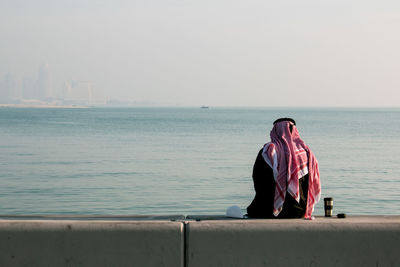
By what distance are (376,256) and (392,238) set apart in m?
0.19

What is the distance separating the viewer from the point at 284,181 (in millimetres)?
6145

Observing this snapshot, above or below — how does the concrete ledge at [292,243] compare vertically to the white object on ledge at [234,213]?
below

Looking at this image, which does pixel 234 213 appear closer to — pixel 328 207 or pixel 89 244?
pixel 328 207

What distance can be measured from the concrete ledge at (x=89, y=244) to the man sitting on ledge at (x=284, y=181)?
1.47m

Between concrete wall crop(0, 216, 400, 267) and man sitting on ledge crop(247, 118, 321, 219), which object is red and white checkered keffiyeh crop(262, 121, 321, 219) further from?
concrete wall crop(0, 216, 400, 267)

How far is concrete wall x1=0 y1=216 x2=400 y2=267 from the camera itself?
15.9 ft

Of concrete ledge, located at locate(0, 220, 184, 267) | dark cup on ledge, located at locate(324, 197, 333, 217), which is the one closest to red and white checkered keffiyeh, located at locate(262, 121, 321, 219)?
dark cup on ledge, located at locate(324, 197, 333, 217)

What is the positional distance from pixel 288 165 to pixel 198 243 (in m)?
1.61

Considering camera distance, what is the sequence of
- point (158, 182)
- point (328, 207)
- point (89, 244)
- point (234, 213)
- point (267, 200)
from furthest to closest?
A: point (158, 182)
point (267, 200)
point (328, 207)
point (234, 213)
point (89, 244)

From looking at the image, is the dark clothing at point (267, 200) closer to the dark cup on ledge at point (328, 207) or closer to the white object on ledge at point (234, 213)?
the dark cup on ledge at point (328, 207)

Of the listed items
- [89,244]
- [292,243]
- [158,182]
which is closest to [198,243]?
[292,243]

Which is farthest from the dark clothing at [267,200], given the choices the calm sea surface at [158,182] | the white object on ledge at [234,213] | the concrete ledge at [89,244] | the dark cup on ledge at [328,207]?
the calm sea surface at [158,182]

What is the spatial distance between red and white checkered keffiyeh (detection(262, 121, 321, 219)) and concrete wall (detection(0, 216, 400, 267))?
41.5 inches

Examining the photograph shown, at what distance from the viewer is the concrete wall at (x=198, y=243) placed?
4.84m
